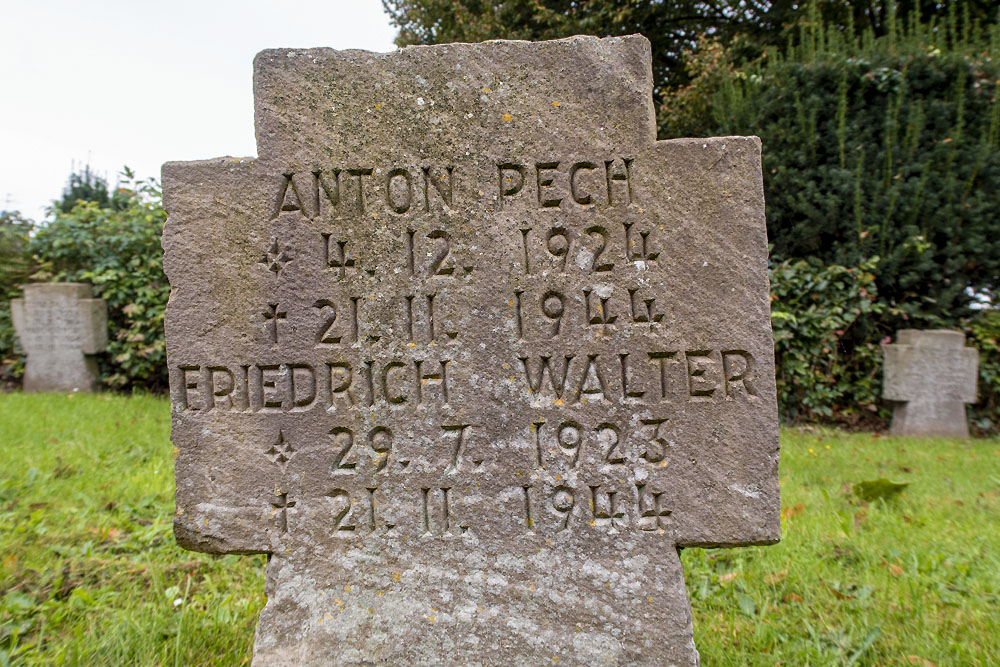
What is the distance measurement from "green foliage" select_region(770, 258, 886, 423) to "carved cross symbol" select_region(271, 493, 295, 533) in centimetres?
526

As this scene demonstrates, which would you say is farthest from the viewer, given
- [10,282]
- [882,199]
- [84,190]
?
[84,190]

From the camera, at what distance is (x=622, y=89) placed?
1902mm

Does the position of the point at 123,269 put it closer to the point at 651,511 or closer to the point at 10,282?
the point at 10,282

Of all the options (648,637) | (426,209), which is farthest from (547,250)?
(648,637)

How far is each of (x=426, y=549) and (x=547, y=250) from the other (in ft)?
3.21

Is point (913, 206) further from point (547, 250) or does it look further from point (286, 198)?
point (286, 198)

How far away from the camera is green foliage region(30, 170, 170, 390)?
21.7 ft

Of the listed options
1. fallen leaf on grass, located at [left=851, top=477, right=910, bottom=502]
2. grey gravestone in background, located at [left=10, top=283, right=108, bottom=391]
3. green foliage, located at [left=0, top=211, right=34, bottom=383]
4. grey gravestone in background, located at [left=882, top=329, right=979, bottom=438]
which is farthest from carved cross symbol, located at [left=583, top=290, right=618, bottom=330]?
green foliage, located at [left=0, top=211, right=34, bottom=383]

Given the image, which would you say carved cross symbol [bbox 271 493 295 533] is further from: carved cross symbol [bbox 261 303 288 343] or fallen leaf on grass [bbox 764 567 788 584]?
fallen leaf on grass [bbox 764 567 788 584]

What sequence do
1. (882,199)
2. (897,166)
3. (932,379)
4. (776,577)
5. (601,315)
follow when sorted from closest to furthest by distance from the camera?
(601,315), (776,577), (932,379), (882,199), (897,166)

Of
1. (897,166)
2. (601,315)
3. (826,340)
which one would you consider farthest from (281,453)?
(897,166)

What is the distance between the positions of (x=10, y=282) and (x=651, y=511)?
804cm

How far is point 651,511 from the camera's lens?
1.91 metres

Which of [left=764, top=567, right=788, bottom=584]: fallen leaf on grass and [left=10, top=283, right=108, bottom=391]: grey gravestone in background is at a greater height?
[left=10, top=283, right=108, bottom=391]: grey gravestone in background
